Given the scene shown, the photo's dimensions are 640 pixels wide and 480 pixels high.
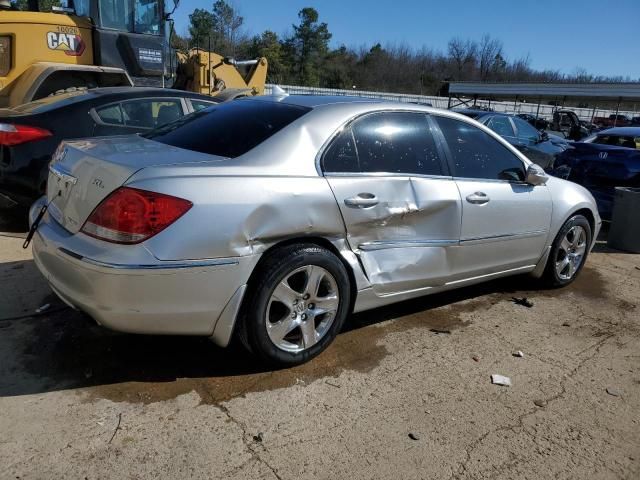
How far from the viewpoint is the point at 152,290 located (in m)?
2.72

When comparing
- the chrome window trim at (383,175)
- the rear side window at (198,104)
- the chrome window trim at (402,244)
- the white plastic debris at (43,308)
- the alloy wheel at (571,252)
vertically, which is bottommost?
the white plastic debris at (43,308)

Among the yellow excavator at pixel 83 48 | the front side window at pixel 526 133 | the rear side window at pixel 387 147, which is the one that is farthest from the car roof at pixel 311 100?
the front side window at pixel 526 133

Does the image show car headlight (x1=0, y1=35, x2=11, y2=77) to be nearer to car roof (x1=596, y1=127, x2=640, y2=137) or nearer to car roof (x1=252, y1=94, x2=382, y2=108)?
car roof (x1=252, y1=94, x2=382, y2=108)

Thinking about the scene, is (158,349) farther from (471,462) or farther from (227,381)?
(471,462)

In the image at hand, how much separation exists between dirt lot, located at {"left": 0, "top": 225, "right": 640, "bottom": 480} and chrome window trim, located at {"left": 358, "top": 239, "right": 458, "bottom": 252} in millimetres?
659

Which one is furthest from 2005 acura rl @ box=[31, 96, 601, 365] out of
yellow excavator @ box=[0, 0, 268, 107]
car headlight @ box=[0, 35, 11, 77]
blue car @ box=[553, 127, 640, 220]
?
car headlight @ box=[0, 35, 11, 77]

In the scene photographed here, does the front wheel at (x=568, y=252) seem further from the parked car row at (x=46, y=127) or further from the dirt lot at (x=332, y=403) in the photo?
the parked car row at (x=46, y=127)

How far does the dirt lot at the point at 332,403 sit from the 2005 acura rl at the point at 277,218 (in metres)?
0.34

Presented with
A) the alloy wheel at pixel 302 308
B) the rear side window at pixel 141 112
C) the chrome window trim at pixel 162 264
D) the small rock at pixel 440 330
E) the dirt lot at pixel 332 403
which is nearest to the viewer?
the dirt lot at pixel 332 403

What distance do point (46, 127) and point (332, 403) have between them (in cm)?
418

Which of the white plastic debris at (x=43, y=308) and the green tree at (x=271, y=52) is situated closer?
the white plastic debris at (x=43, y=308)

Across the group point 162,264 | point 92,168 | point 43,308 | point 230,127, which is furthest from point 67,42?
point 162,264

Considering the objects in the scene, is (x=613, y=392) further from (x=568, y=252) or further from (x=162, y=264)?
(x=162, y=264)

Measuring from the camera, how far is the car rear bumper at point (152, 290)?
2.69m
